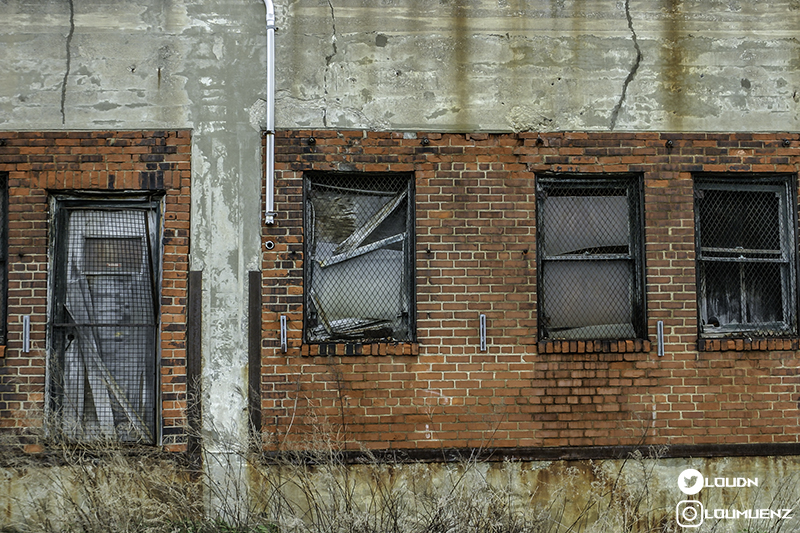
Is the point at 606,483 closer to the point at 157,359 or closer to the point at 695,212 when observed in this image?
the point at 695,212

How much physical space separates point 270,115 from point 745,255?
4.31 m

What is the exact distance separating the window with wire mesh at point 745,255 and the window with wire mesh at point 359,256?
2.59m

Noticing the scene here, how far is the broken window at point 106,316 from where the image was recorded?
605 cm

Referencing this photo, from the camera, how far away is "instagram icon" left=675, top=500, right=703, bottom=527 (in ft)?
19.7

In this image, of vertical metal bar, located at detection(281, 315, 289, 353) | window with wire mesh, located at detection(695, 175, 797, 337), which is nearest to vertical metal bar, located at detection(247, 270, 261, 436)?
vertical metal bar, located at detection(281, 315, 289, 353)

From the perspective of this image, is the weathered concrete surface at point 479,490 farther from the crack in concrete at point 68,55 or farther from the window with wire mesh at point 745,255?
the crack in concrete at point 68,55

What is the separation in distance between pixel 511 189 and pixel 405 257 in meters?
1.08

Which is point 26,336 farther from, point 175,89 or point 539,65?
point 539,65

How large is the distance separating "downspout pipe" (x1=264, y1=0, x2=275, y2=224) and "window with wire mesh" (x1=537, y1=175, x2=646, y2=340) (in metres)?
2.29

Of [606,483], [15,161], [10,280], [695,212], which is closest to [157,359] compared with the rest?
[10,280]

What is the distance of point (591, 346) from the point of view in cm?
608

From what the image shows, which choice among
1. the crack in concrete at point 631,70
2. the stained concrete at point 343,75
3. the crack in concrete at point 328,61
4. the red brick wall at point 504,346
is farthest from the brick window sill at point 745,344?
the crack in concrete at point 328,61

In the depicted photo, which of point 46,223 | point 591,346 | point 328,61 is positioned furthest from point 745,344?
point 46,223

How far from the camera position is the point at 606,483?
6031mm
